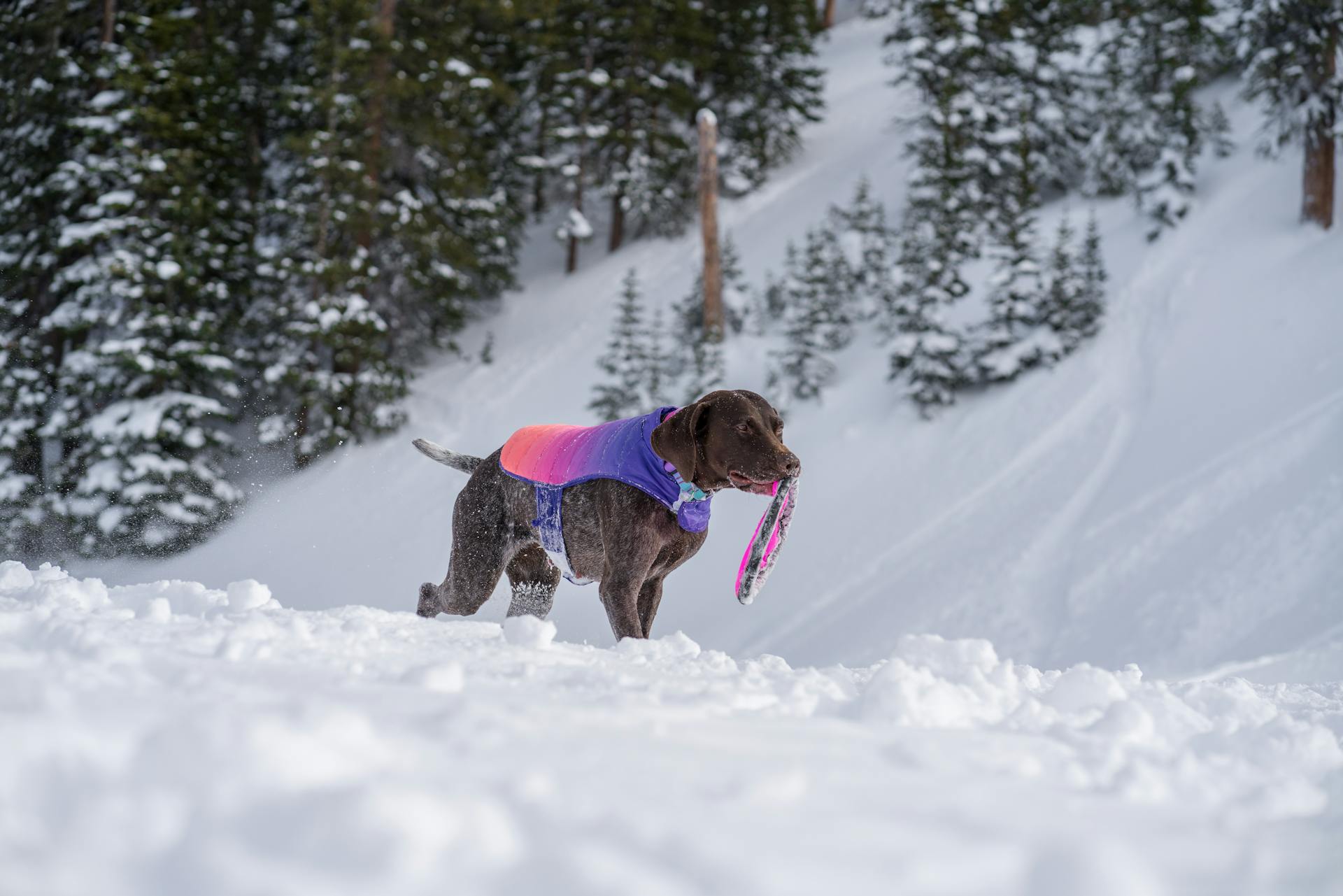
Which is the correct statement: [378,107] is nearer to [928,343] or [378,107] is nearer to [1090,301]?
[928,343]

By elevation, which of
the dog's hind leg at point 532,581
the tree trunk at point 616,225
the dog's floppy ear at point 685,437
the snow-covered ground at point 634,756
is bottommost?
the tree trunk at point 616,225

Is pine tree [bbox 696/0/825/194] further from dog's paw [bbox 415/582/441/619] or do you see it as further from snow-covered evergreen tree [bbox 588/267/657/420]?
dog's paw [bbox 415/582/441/619]

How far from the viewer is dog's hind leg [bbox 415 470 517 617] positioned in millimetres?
4922

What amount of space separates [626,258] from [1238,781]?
23093 mm

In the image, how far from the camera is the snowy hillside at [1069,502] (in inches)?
329

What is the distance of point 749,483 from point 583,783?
2.42m

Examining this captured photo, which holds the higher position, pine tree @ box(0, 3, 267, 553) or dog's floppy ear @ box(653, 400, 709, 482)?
dog's floppy ear @ box(653, 400, 709, 482)

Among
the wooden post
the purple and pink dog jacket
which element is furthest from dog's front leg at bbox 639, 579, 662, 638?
the wooden post

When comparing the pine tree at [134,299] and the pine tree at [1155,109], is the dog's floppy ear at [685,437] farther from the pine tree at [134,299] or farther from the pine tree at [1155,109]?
the pine tree at [1155,109]

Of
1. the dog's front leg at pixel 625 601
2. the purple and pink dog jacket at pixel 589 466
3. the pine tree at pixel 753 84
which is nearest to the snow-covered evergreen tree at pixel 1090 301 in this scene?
the purple and pink dog jacket at pixel 589 466

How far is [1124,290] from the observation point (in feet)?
46.2

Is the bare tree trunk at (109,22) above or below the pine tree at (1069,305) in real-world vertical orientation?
above

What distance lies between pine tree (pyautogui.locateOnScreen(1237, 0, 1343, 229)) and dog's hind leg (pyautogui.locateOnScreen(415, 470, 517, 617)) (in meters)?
13.5

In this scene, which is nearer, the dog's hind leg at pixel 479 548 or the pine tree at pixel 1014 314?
the dog's hind leg at pixel 479 548
